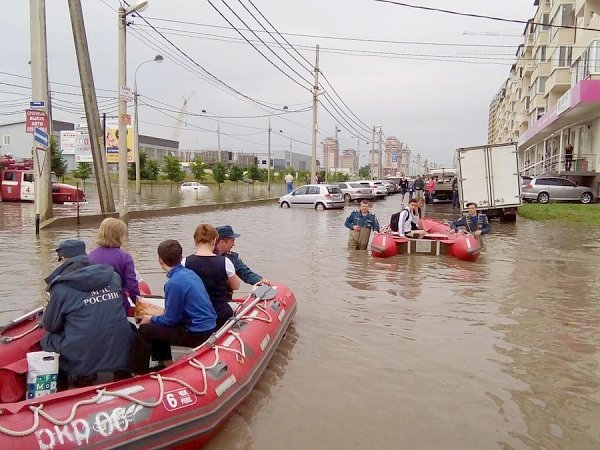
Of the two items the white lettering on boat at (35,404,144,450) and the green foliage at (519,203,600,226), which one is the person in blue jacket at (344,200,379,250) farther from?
the green foliage at (519,203,600,226)

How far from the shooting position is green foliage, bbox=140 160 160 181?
191 feet

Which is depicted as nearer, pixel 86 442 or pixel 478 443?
pixel 86 442

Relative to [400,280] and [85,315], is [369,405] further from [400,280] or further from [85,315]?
[400,280]

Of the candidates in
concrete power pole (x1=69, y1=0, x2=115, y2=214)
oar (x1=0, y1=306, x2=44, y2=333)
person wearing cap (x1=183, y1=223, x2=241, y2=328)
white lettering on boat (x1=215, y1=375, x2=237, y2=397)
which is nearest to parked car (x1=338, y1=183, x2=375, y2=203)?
concrete power pole (x1=69, y1=0, x2=115, y2=214)

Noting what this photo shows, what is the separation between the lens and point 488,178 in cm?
2006

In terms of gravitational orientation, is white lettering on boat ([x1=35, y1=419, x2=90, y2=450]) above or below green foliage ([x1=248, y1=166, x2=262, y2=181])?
below

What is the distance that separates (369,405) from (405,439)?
2.03ft

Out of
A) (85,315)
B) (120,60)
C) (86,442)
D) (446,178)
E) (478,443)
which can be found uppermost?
(120,60)

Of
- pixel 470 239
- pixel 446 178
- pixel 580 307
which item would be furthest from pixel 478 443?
pixel 446 178

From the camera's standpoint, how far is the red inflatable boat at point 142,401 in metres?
3.32

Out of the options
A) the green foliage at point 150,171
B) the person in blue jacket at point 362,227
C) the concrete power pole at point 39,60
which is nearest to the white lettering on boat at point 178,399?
the person in blue jacket at point 362,227

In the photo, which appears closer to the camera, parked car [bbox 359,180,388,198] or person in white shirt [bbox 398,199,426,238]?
person in white shirt [bbox 398,199,426,238]

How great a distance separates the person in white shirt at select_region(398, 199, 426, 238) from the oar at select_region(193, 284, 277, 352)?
22.0ft

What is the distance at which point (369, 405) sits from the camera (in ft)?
15.9
